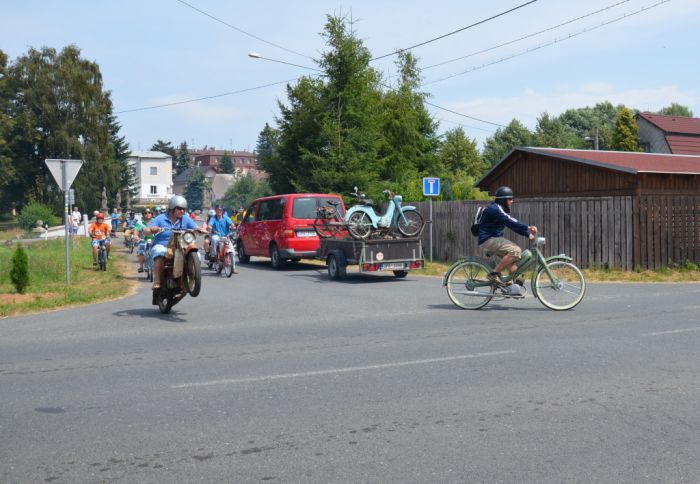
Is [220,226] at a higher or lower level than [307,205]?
lower

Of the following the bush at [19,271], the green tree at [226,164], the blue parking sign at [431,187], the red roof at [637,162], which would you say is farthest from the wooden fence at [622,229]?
the green tree at [226,164]

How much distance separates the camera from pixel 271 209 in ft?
70.7

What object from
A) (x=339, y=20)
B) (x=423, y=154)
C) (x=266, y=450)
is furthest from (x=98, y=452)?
(x=423, y=154)

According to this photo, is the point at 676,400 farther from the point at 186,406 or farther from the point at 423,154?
the point at 423,154

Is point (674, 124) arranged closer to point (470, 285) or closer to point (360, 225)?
point (360, 225)

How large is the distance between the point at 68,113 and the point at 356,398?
219 feet

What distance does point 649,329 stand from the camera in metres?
9.34

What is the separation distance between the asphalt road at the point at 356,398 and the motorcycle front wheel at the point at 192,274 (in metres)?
0.52

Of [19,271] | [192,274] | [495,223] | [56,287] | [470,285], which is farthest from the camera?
[56,287]

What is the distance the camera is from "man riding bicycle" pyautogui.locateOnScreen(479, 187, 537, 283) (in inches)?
428

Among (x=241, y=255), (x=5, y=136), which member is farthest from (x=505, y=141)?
(x=241, y=255)

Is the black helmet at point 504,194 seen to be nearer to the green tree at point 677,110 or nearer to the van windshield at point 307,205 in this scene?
the van windshield at point 307,205

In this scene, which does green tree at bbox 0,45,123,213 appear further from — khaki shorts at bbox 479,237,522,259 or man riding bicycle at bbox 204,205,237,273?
khaki shorts at bbox 479,237,522,259

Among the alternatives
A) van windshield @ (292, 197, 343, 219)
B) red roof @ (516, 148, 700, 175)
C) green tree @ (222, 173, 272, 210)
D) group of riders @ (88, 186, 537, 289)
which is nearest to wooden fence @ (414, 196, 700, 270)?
red roof @ (516, 148, 700, 175)
